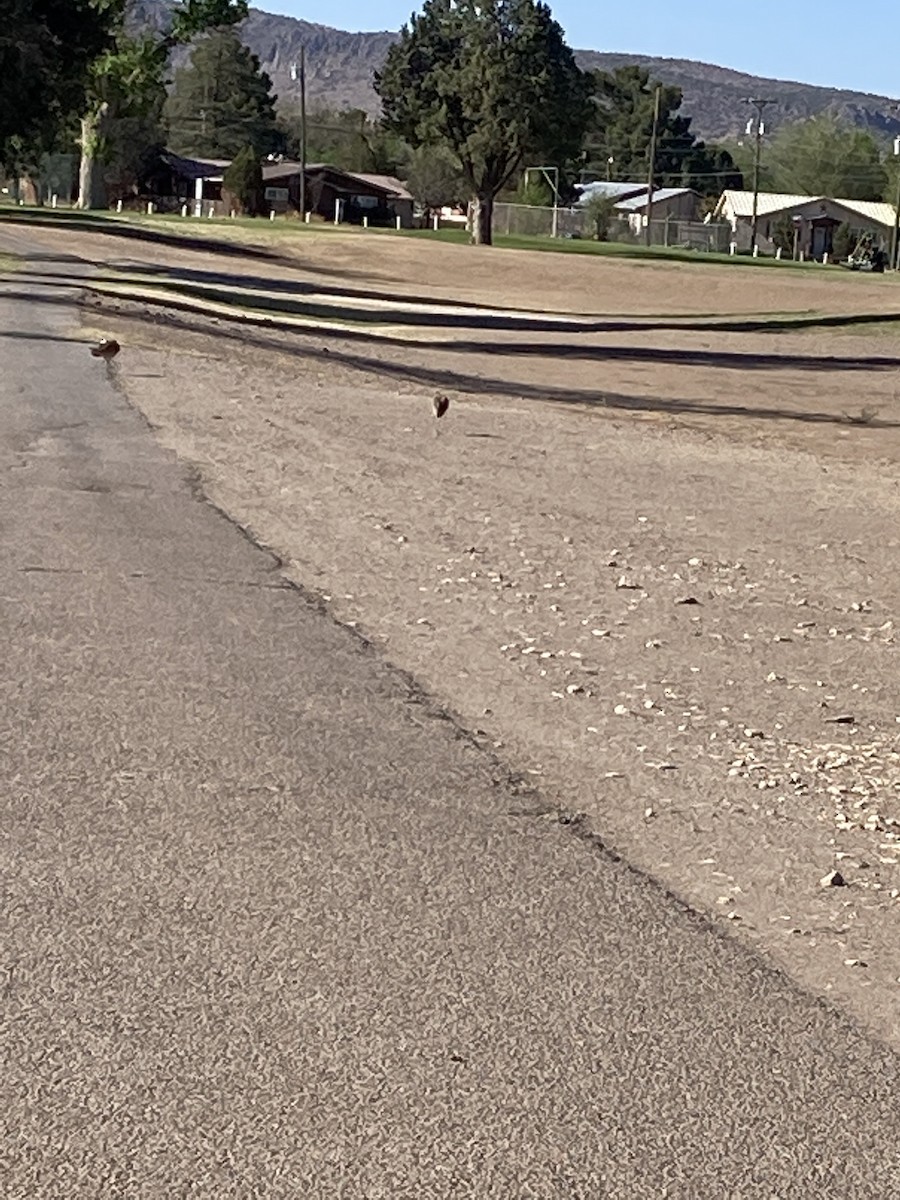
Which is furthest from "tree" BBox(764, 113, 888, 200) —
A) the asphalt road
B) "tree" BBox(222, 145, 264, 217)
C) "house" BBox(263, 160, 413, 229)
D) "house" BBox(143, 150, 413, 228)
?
the asphalt road

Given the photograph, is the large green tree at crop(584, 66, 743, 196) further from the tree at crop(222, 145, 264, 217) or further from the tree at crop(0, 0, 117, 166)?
the tree at crop(0, 0, 117, 166)

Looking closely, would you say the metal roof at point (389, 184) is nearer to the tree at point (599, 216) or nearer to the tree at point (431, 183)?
the tree at point (431, 183)

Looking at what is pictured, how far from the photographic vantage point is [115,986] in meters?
5.12

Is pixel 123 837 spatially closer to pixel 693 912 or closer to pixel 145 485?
pixel 693 912

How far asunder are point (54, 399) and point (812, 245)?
129587 mm

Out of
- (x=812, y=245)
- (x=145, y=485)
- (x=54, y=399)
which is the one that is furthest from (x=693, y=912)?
(x=812, y=245)

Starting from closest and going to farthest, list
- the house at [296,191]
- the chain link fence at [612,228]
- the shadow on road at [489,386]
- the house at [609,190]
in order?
the shadow on road at [489,386] < the chain link fence at [612,228] < the house at [296,191] < the house at [609,190]

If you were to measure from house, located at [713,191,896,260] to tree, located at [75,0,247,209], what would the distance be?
5108 cm

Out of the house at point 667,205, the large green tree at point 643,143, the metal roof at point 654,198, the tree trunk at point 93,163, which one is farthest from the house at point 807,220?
the tree trunk at point 93,163

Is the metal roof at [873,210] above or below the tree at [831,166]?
below

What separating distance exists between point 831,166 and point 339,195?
47645 mm

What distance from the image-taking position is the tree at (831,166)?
162250 millimetres

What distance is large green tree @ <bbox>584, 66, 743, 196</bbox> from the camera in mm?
183125

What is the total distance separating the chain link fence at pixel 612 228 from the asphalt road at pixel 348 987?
116090 millimetres
